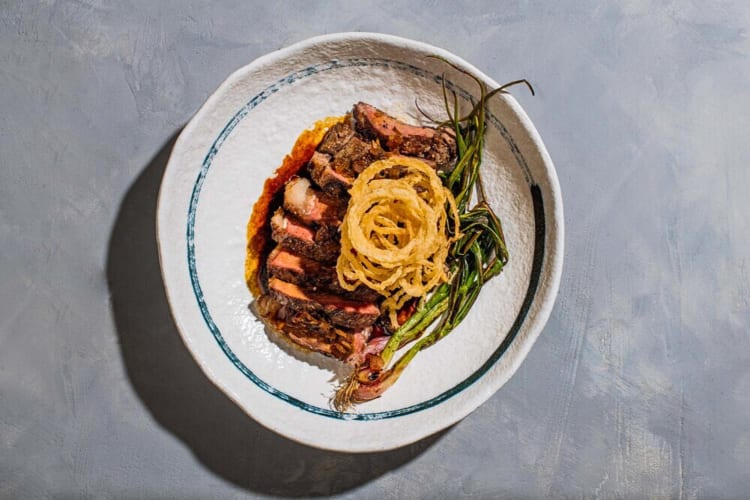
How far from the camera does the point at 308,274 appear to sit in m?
2.25

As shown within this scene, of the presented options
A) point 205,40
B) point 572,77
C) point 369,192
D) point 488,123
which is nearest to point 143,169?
point 205,40

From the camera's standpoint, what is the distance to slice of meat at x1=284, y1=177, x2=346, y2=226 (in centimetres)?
225

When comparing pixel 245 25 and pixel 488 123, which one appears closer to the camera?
pixel 488 123

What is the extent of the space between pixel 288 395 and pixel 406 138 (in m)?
0.89

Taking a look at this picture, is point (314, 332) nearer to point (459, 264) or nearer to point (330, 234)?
point (330, 234)

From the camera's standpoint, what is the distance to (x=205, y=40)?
2.41m

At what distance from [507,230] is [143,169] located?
125 cm

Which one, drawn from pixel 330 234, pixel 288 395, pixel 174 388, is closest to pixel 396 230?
pixel 330 234

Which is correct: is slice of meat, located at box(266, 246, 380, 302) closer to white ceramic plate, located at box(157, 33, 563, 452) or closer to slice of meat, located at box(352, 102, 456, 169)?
white ceramic plate, located at box(157, 33, 563, 452)

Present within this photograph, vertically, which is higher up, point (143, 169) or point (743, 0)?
point (743, 0)

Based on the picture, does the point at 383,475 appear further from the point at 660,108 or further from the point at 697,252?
the point at 660,108

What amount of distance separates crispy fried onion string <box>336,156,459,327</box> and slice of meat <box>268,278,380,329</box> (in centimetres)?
10

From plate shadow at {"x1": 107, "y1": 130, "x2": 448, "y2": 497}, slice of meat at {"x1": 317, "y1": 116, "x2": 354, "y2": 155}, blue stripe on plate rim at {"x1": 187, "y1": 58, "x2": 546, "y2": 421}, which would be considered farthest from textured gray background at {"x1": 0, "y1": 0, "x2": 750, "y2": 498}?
slice of meat at {"x1": 317, "y1": 116, "x2": 354, "y2": 155}

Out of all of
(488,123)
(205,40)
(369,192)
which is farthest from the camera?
(205,40)
